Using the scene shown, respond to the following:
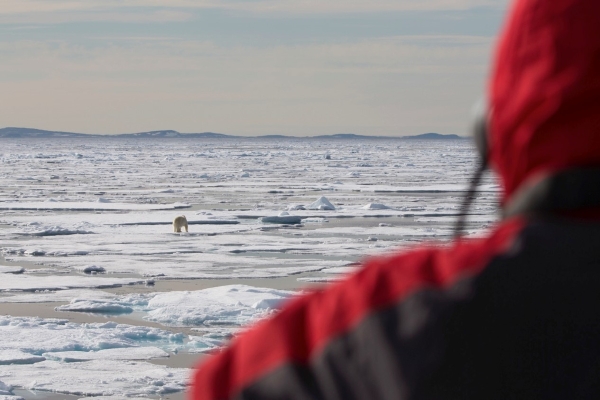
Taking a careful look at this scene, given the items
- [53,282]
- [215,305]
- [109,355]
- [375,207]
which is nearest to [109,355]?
[109,355]

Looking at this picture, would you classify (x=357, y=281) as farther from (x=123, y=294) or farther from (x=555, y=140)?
(x=123, y=294)

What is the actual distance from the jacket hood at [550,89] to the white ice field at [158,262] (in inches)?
180

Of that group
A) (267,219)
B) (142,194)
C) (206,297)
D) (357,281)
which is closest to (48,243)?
(267,219)

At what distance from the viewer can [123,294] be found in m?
8.20

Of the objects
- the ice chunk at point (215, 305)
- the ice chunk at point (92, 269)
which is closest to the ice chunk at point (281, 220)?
the ice chunk at point (92, 269)

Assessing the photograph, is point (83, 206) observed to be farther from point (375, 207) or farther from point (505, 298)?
point (505, 298)

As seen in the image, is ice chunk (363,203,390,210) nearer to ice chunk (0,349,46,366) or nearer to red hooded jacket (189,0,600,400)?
ice chunk (0,349,46,366)

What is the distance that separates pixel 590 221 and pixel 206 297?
23.6 ft

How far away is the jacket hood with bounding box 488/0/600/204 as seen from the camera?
25.1 inches

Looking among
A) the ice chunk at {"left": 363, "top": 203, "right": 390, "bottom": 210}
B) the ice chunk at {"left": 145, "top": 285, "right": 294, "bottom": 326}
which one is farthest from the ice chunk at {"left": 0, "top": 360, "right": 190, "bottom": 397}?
the ice chunk at {"left": 363, "top": 203, "right": 390, "bottom": 210}

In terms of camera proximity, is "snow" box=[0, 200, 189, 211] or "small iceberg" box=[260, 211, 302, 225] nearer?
"small iceberg" box=[260, 211, 302, 225]

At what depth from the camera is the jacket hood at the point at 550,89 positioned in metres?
0.64

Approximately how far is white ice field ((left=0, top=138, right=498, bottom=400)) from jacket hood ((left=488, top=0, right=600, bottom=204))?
180 inches

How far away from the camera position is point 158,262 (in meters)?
10.3
